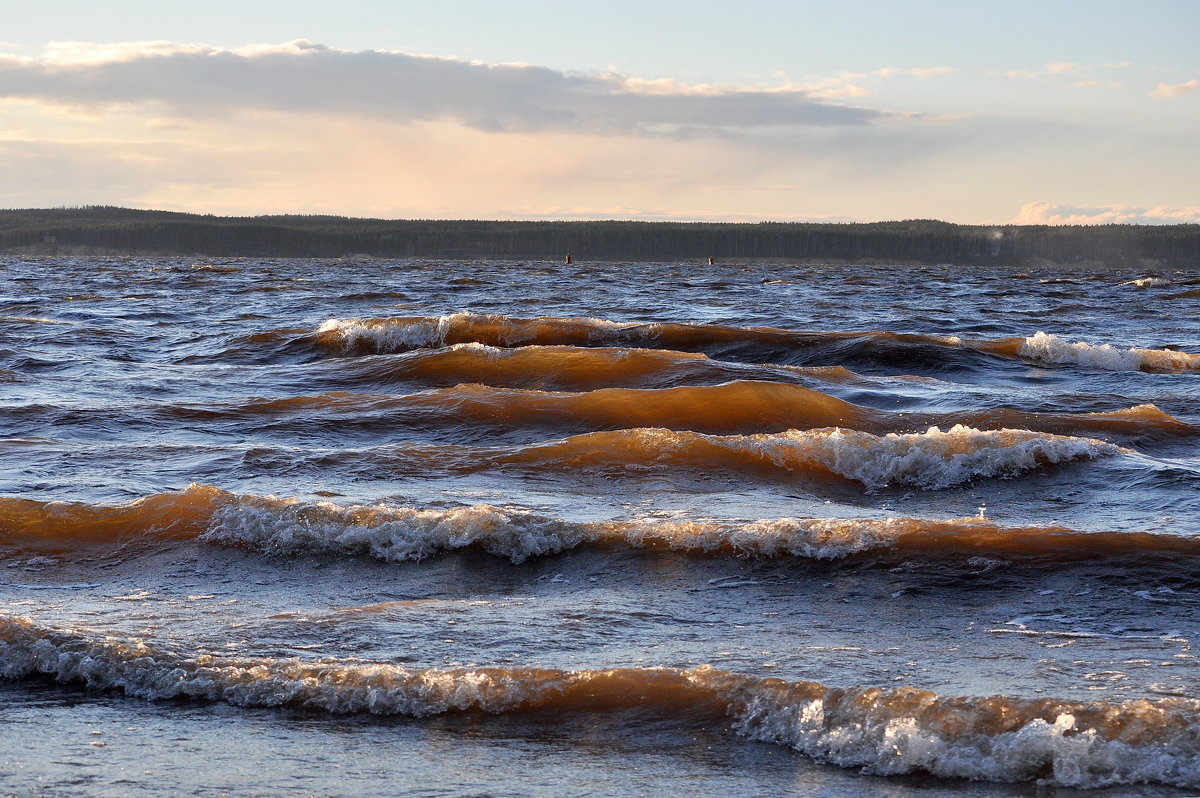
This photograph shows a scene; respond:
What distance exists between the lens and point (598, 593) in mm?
5984

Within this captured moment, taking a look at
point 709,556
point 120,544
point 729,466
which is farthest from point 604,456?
point 120,544

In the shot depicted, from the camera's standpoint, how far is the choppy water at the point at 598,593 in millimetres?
3986

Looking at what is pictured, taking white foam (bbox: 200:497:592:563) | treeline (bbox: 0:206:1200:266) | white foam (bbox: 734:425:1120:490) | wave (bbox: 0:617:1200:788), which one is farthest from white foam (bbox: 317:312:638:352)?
treeline (bbox: 0:206:1200:266)

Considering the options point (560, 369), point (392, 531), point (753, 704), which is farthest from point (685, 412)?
point (753, 704)

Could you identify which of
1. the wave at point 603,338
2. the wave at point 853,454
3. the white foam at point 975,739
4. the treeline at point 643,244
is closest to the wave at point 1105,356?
the wave at point 603,338

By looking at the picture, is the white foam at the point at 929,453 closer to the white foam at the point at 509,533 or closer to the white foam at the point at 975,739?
the white foam at the point at 509,533

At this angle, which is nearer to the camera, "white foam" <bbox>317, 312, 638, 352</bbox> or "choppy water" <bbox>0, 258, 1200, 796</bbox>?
"choppy water" <bbox>0, 258, 1200, 796</bbox>

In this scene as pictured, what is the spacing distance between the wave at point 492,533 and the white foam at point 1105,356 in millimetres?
10922

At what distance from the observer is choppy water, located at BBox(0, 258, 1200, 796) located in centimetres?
399

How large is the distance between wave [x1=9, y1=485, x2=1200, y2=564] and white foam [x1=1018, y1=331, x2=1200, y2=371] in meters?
10.9

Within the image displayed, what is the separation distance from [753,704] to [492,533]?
2.72m

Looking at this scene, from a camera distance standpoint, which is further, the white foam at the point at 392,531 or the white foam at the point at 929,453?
the white foam at the point at 929,453

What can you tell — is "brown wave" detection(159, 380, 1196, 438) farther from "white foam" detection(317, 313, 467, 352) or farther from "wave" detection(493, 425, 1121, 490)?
"white foam" detection(317, 313, 467, 352)

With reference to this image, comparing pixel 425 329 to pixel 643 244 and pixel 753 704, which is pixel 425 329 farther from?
pixel 643 244
